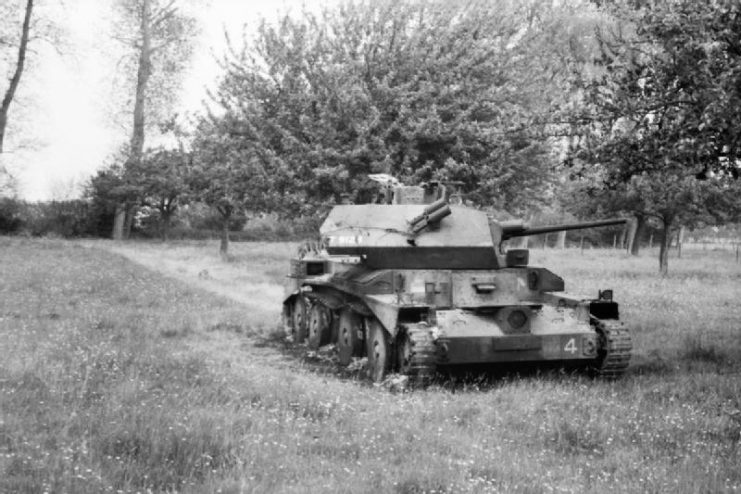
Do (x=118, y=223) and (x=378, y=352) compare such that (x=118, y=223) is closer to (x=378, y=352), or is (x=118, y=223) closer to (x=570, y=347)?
(x=378, y=352)

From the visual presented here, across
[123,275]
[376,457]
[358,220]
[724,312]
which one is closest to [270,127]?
[123,275]

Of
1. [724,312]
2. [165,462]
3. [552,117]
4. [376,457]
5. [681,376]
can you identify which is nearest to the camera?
[165,462]

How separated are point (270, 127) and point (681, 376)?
13.0 meters

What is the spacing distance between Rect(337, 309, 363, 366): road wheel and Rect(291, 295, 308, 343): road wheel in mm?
1903

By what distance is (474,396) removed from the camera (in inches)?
337

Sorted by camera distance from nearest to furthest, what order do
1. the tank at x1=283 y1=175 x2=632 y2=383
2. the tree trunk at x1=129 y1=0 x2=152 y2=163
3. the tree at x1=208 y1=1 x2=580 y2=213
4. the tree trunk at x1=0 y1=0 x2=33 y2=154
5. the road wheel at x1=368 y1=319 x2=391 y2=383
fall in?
1. the tank at x1=283 y1=175 x2=632 y2=383
2. the road wheel at x1=368 y1=319 x2=391 y2=383
3. the tree at x1=208 y1=1 x2=580 y2=213
4. the tree trunk at x1=0 y1=0 x2=33 y2=154
5. the tree trunk at x1=129 y1=0 x2=152 y2=163

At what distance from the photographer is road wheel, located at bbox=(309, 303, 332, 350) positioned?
41.8 ft

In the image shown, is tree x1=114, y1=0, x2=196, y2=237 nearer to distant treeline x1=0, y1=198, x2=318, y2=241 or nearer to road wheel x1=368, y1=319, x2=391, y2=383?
distant treeline x1=0, y1=198, x2=318, y2=241

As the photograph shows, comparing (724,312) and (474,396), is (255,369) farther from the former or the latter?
(724,312)

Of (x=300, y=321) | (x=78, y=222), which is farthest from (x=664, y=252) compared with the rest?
(x=78, y=222)

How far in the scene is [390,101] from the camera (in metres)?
19.0

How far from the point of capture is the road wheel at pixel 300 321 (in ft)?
44.9

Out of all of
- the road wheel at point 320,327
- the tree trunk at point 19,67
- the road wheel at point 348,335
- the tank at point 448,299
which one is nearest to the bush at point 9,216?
the tree trunk at point 19,67

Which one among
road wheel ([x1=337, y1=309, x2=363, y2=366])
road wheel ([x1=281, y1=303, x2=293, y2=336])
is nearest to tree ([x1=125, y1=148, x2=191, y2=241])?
road wheel ([x1=281, y1=303, x2=293, y2=336])
